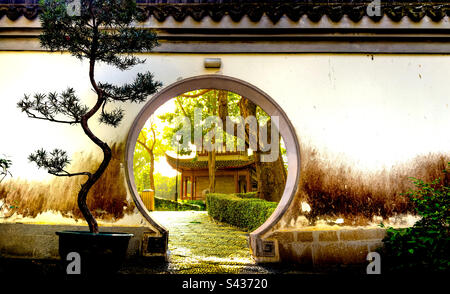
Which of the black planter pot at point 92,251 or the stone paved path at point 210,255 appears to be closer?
the black planter pot at point 92,251

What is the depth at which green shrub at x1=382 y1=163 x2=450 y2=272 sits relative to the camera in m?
3.63

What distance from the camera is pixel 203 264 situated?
443cm

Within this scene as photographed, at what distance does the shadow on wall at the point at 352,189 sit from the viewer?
4.45 m

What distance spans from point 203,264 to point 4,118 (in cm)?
359

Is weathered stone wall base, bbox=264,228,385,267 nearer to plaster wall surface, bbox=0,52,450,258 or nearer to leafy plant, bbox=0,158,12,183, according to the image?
plaster wall surface, bbox=0,52,450,258

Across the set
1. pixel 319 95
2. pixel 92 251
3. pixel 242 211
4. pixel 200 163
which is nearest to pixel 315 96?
pixel 319 95

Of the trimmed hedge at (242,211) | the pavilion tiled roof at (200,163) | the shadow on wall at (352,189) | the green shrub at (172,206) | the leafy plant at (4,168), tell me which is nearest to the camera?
the leafy plant at (4,168)

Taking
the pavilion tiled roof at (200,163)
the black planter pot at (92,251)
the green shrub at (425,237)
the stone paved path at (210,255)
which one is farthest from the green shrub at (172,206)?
the black planter pot at (92,251)

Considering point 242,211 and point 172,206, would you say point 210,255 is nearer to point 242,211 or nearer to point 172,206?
point 242,211

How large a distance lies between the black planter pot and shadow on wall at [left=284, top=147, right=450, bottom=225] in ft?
7.74

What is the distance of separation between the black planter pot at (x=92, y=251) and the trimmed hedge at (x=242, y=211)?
379 centimetres

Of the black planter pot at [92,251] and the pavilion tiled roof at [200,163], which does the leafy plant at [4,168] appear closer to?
the black planter pot at [92,251]

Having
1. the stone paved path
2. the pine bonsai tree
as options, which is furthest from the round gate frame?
the pine bonsai tree
